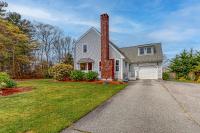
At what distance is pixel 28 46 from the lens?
98.0 ft

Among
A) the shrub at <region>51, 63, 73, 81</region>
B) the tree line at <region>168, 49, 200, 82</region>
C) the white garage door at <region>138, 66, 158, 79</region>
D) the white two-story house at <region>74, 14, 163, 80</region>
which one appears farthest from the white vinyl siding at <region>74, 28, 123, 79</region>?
the tree line at <region>168, 49, 200, 82</region>

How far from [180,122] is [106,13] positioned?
50.4 ft

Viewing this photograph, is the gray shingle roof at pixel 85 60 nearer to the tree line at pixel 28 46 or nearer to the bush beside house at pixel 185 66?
the tree line at pixel 28 46

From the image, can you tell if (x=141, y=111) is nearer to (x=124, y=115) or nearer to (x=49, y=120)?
(x=124, y=115)

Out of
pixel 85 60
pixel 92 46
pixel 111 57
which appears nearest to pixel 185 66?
pixel 111 57

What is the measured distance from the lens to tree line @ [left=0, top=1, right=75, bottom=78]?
2612cm

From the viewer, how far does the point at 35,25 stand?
36688 millimetres

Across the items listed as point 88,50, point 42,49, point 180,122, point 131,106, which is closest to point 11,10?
point 42,49

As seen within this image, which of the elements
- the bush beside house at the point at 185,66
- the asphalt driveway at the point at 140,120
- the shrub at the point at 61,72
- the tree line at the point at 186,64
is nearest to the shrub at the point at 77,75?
the shrub at the point at 61,72

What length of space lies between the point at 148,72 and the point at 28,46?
19.8 meters

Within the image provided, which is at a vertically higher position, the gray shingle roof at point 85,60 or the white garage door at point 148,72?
the gray shingle roof at point 85,60

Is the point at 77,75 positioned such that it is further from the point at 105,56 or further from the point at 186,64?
the point at 186,64

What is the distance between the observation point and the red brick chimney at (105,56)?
18.2m

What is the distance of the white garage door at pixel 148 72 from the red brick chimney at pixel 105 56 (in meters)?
11.6
